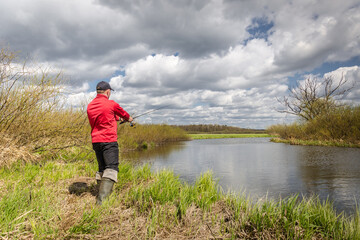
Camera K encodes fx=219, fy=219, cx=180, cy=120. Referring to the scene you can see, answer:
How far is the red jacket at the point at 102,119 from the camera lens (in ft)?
13.0

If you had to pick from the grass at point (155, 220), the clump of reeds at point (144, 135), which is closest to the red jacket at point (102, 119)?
the grass at point (155, 220)

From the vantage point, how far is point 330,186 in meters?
8.26

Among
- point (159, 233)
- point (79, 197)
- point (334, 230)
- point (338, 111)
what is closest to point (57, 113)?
point (79, 197)

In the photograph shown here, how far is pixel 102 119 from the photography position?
A: 13.0ft

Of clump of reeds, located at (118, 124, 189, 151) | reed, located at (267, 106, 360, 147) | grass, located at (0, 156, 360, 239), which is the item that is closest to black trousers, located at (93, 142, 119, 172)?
grass, located at (0, 156, 360, 239)

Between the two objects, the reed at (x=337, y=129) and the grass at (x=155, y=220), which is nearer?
the grass at (x=155, y=220)

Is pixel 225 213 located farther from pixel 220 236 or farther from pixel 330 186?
pixel 330 186

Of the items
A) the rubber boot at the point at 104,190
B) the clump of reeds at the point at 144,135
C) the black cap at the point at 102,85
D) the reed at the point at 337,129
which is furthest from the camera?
the reed at the point at 337,129

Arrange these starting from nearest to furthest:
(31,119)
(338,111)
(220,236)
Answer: (220,236) → (31,119) → (338,111)

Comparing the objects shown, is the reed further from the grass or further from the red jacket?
the red jacket

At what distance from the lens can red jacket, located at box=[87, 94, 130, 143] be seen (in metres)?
3.97

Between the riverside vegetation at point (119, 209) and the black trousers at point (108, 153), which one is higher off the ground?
the black trousers at point (108, 153)

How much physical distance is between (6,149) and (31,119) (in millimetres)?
1137

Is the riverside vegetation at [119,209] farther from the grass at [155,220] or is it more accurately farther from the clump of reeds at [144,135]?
the clump of reeds at [144,135]
